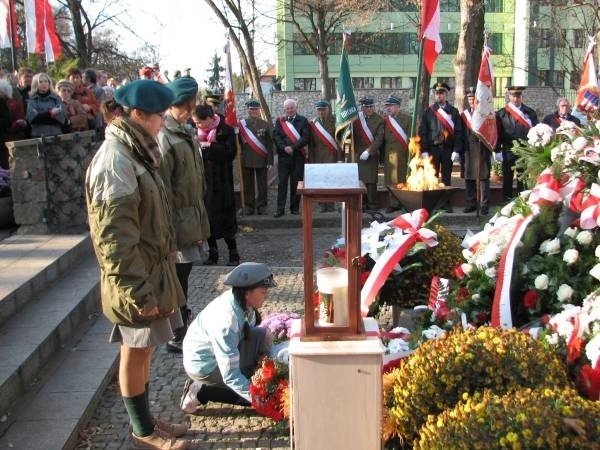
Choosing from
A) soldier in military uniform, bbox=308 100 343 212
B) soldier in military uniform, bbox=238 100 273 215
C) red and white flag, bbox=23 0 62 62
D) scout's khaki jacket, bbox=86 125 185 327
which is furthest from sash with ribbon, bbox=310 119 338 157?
scout's khaki jacket, bbox=86 125 185 327

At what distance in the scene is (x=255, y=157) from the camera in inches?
444

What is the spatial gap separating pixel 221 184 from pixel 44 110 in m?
2.55

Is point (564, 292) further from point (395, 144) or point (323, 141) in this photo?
point (323, 141)

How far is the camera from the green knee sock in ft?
12.0

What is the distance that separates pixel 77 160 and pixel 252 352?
13.8 feet

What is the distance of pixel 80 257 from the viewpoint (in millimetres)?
7117

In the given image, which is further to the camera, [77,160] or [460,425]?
[77,160]

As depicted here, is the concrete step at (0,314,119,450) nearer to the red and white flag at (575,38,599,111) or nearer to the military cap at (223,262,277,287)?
the military cap at (223,262,277,287)

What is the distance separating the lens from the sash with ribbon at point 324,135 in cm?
1141

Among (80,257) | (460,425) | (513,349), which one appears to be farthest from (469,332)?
(80,257)

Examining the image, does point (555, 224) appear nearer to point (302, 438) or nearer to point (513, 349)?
point (513, 349)

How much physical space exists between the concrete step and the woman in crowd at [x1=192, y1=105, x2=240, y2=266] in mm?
2512

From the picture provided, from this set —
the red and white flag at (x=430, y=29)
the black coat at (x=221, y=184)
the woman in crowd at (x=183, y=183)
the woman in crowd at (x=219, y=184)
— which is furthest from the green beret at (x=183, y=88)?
the red and white flag at (x=430, y=29)

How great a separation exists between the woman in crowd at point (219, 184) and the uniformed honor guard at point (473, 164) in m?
3.98
